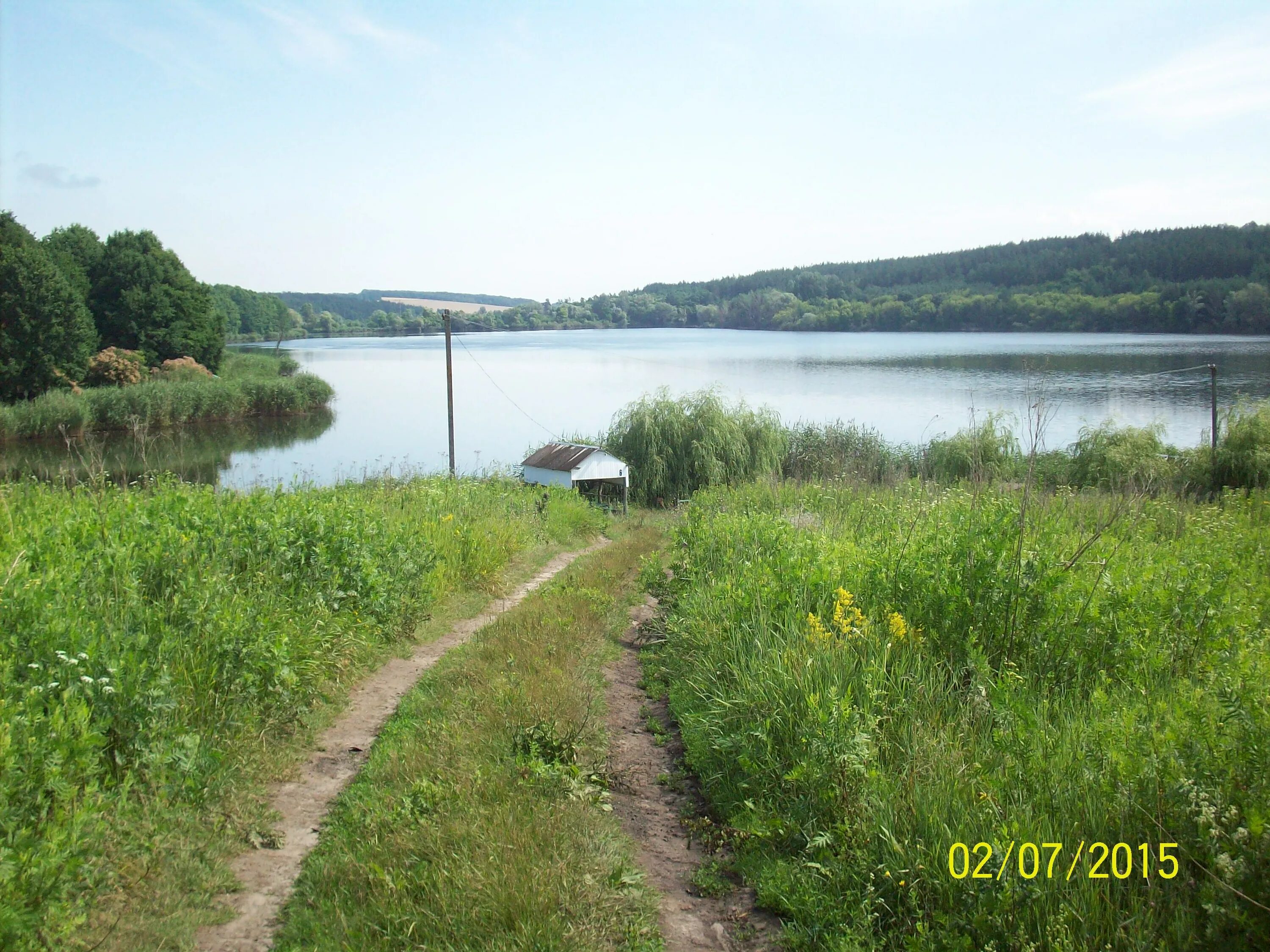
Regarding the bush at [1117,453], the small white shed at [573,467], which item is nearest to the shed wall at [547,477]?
the small white shed at [573,467]

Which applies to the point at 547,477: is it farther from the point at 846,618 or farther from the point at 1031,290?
the point at 1031,290

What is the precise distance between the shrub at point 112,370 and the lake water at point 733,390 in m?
6.23

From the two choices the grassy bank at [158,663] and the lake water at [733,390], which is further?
the lake water at [733,390]

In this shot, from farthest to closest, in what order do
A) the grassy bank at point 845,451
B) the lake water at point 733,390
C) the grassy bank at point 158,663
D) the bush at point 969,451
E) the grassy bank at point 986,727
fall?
the lake water at point 733,390
the bush at point 969,451
the grassy bank at point 845,451
the grassy bank at point 158,663
the grassy bank at point 986,727

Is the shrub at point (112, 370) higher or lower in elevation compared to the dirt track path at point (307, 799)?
higher

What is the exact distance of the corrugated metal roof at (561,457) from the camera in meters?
24.5

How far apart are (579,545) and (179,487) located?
901 centimetres

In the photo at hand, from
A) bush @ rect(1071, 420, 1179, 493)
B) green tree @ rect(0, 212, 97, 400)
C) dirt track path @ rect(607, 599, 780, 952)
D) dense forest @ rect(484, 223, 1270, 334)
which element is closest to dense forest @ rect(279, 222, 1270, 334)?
dense forest @ rect(484, 223, 1270, 334)

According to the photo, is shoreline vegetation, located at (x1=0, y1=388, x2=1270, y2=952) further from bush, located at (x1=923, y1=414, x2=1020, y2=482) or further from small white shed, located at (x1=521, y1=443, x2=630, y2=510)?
bush, located at (x1=923, y1=414, x2=1020, y2=482)

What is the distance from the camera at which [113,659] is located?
457cm

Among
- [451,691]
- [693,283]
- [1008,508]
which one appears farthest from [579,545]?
[693,283]
